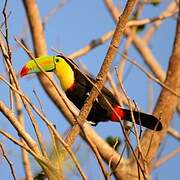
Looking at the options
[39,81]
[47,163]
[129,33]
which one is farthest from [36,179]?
[129,33]

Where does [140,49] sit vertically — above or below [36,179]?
above

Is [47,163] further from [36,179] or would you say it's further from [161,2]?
[161,2]

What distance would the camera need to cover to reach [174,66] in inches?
143

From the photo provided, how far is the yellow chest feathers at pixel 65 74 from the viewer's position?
12.7ft

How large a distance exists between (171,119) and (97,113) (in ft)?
1.98

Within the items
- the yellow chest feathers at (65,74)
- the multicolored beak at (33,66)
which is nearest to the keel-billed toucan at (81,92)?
the yellow chest feathers at (65,74)

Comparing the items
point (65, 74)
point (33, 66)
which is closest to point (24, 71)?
point (33, 66)

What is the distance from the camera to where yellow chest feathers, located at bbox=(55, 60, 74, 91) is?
3.88 metres

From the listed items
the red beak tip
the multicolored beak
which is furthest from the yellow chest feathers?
the red beak tip

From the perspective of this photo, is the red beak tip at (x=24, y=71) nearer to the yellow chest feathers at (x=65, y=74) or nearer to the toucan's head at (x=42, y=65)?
the toucan's head at (x=42, y=65)

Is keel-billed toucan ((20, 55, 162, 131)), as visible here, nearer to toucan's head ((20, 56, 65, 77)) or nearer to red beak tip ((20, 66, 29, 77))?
toucan's head ((20, 56, 65, 77))

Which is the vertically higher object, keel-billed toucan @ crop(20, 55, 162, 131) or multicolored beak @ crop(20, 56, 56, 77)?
multicolored beak @ crop(20, 56, 56, 77)

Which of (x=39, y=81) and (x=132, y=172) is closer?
(x=132, y=172)

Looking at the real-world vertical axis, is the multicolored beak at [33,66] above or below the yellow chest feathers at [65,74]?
above
